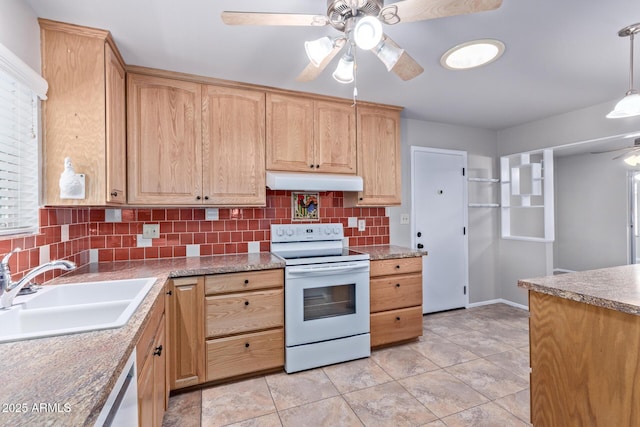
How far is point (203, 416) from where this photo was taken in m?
1.87

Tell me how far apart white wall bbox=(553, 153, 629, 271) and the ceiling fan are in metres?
5.07

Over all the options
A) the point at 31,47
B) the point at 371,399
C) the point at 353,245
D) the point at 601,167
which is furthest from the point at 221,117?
the point at 601,167

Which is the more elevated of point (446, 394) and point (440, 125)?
point (440, 125)

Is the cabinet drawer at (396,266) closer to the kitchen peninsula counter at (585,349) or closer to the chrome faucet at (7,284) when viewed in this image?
the kitchen peninsula counter at (585,349)

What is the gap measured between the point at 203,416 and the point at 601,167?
621 cm

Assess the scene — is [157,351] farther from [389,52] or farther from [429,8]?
[429,8]

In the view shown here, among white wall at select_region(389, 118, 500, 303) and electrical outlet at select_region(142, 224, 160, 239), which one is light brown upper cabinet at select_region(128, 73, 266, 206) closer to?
electrical outlet at select_region(142, 224, 160, 239)

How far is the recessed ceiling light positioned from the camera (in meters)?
1.89

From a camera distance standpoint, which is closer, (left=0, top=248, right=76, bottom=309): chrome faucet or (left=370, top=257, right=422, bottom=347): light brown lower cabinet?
(left=0, top=248, right=76, bottom=309): chrome faucet

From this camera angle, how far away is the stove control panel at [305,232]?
2805 millimetres

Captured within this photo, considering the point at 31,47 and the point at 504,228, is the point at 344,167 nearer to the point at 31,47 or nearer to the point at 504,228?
the point at 31,47

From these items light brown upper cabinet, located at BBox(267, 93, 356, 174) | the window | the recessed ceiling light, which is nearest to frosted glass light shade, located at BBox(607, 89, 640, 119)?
the recessed ceiling light

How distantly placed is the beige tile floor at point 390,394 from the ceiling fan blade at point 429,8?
2.08 meters

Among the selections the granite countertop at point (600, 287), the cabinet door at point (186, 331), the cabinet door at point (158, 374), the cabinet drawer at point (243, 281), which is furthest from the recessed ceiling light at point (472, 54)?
the cabinet door at point (158, 374)
